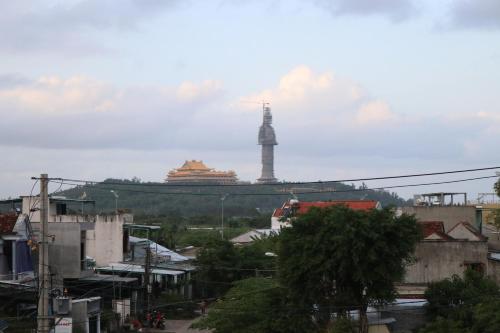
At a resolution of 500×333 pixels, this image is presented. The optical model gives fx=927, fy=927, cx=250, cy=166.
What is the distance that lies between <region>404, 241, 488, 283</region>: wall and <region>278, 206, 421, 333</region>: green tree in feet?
25.6

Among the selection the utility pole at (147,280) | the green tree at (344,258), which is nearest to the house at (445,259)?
the green tree at (344,258)

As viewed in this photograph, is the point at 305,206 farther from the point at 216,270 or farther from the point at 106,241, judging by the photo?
the point at 106,241

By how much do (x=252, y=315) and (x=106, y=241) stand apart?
20.9m

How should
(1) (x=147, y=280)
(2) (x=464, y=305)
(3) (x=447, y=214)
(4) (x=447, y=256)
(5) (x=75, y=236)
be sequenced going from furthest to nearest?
1. (3) (x=447, y=214)
2. (1) (x=147, y=280)
3. (5) (x=75, y=236)
4. (4) (x=447, y=256)
5. (2) (x=464, y=305)

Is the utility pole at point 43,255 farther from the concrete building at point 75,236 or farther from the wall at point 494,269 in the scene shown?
the wall at point 494,269

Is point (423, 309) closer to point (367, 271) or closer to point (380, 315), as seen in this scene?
point (380, 315)

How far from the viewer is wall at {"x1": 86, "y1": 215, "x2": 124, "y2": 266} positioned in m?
51.6

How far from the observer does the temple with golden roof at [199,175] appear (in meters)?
194

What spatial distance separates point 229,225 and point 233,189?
190 ft

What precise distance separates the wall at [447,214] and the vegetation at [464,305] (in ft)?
56.0

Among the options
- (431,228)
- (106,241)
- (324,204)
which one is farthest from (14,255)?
(431,228)

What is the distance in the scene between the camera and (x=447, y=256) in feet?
131

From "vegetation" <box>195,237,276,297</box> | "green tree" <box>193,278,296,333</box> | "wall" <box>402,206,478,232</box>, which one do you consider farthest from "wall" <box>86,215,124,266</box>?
"green tree" <box>193,278,296,333</box>

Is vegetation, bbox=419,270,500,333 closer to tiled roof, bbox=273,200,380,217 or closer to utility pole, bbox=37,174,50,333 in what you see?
tiled roof, bbox=273,200,380,217
